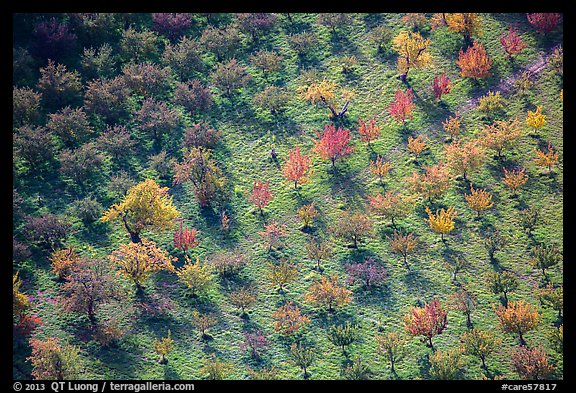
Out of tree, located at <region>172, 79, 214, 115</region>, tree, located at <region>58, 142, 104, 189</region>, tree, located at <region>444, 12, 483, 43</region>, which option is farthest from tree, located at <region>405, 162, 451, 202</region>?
tree, located at <region>58, 142, 104, 189</region>

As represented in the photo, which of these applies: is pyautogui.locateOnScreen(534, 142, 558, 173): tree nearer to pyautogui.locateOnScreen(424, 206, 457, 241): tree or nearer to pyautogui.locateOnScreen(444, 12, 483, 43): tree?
pyautogui.locateOnScreen(424, 206, 457, 241): tree

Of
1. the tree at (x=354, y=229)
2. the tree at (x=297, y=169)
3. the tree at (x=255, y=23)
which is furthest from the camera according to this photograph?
the tree at (x=255, y=23)

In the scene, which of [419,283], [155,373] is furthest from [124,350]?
[419,283]

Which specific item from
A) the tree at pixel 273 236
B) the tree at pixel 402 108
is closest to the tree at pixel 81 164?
the tree at pixel 273 236

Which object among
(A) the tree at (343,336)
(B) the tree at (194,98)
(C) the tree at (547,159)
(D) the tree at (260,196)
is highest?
(B) the tree at (194,98)

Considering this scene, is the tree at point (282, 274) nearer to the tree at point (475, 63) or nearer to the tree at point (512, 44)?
the tree at point (475, 63)

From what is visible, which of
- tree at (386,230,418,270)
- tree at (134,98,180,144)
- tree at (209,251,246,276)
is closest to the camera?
tree at (386,230,418,270)

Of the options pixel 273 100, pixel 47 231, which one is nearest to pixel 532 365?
pixel 273 100
